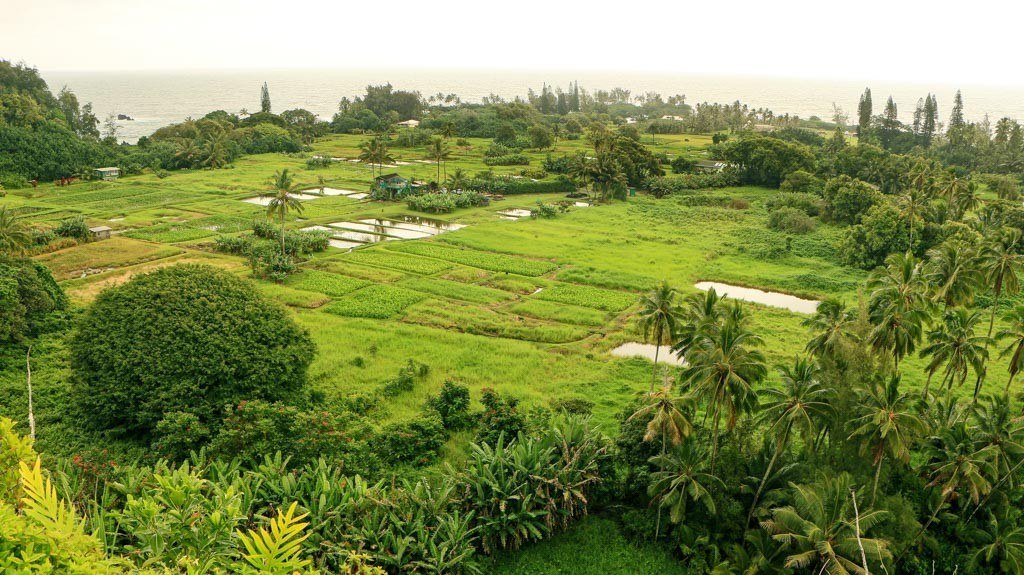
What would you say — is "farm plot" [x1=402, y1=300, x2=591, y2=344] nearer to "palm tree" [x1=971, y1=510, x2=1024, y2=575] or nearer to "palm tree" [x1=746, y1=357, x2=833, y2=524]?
"palm tree" [x1=746, y1=357, x2=833, y2=524]

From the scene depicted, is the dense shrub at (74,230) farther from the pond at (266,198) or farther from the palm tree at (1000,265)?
the palm tree at (1000,265)

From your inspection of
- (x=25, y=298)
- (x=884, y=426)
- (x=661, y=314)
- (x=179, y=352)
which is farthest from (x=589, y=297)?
(x=25, y=298)

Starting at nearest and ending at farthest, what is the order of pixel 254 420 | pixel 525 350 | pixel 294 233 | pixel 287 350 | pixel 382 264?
1. pixel 254 420
2. pixel 287 350
3. pixel 525 350
4. pixel 382 264
5. pixel 294 233

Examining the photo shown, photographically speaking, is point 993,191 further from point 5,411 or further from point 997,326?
point 5,411

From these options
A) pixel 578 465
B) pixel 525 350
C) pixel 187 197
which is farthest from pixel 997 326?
pixel 187 197

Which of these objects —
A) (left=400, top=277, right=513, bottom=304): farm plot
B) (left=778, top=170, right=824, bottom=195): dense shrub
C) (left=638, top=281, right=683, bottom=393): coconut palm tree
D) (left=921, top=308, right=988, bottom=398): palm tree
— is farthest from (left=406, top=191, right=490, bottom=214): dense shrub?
(left=921, top=308, right=988, bottom=398): palm tree

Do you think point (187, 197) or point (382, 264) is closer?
point (382, 264)
